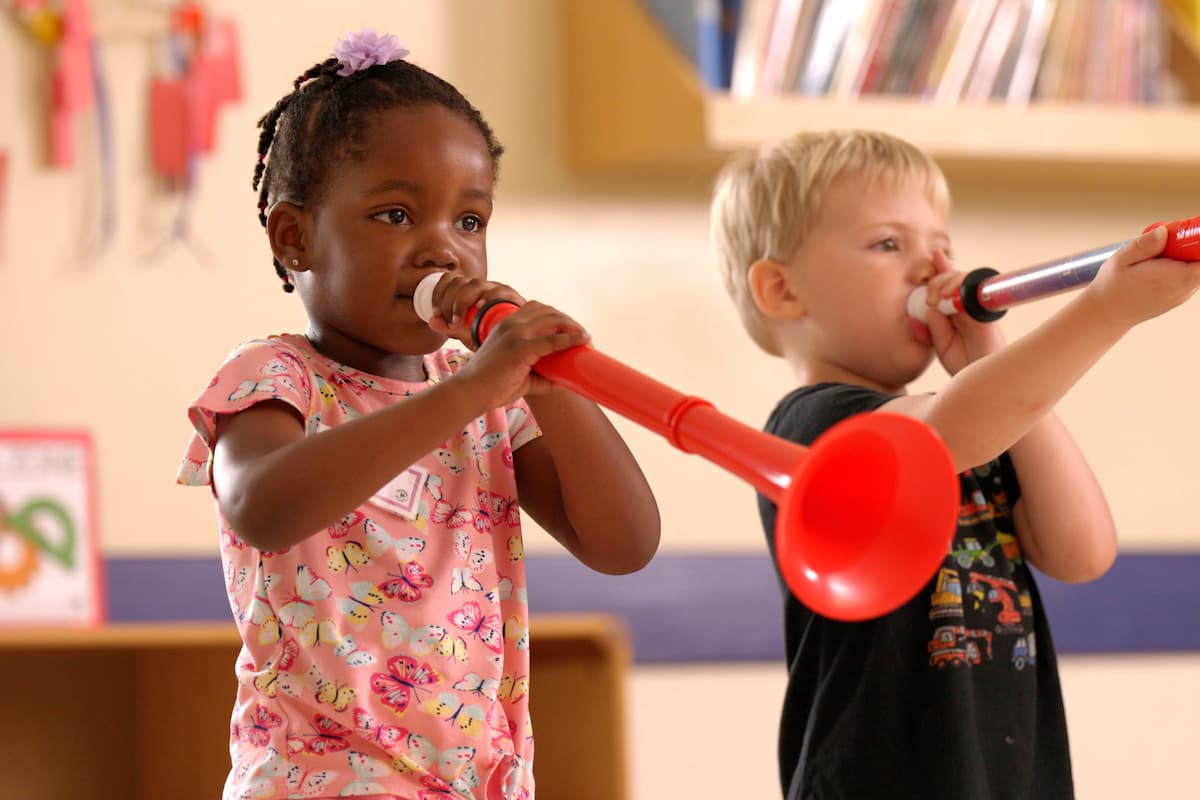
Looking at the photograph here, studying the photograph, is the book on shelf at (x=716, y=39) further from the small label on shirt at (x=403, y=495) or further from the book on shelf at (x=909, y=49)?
the small label on shirt at (x=403, y=495)

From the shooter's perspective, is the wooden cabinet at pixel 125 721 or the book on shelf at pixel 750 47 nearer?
the wooden cabinet at pixel 125 721

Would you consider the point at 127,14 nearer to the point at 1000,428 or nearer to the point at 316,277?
the point at 316,277

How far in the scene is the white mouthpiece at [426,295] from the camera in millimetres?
1050

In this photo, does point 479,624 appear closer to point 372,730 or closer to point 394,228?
point 372,730

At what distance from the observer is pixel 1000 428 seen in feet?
3.95

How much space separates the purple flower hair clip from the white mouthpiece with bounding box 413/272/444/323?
0.19 meters

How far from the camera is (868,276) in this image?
1.40 meters

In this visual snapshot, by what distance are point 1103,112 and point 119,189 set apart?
124 centimetres

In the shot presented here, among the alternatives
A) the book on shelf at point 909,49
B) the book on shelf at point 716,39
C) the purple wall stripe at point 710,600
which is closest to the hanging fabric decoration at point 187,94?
the purple wall stripe at point 710,600

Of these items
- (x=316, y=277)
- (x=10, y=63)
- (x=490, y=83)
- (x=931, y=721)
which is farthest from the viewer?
(x=490, y=83)

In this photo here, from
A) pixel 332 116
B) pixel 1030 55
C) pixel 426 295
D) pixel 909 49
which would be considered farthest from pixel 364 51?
pixel 1030 55

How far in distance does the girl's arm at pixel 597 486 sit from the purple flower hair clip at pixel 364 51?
27 centimetres

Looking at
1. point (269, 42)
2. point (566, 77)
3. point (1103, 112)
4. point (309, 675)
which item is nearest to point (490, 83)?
point (566, 77)

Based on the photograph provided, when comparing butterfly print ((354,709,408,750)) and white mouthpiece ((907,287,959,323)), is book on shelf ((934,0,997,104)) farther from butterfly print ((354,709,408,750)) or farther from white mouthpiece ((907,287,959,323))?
butterfly print ((354,709,408,750))
